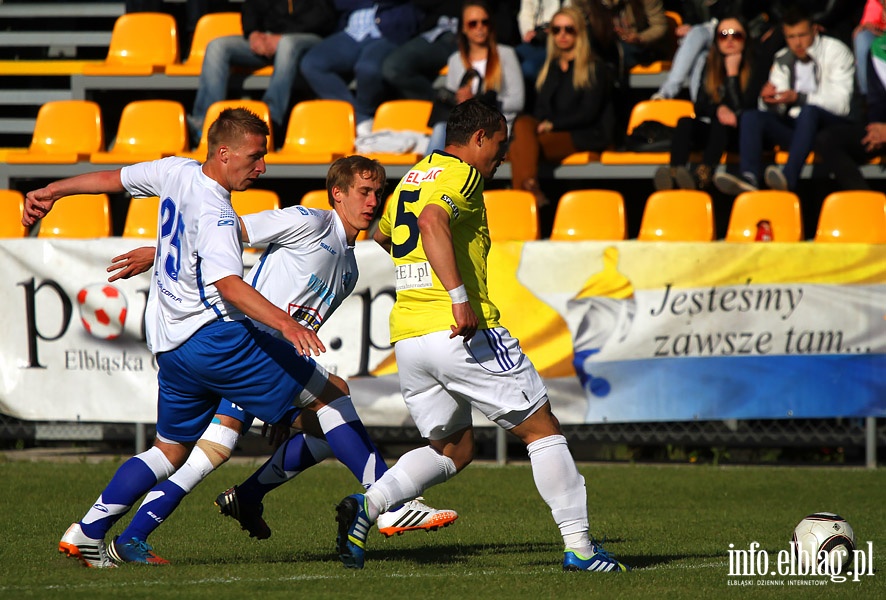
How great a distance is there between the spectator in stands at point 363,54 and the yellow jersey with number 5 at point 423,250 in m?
7.61

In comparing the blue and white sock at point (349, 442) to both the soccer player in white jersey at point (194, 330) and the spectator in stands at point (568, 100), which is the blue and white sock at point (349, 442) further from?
the spectator in stands at point (568, 100)

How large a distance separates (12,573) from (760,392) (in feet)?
20.0

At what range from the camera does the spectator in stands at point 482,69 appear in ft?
39.7

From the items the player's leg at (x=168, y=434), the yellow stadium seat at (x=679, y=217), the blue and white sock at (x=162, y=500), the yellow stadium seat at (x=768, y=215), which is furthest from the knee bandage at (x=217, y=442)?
the yellow stadium seat at (x=768, y=215)

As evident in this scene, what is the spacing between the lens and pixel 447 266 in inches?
207

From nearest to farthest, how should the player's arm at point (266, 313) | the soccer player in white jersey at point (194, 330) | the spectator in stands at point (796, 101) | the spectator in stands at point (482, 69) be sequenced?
the player's arm at point (266, 313) < the soccer player in white jersey at point (194, 330) < the spectator in stands at point (796, 101) < the spectator in stands at point (482, 69)

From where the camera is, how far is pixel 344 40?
13438 mm

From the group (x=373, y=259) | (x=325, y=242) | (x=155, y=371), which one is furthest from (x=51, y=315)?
(x=325, y=242)

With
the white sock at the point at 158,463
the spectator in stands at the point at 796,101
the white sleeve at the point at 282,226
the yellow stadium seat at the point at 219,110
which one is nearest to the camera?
the white sock at the point at 158,463

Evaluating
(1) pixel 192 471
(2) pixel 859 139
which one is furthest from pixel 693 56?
(1) pixel 192 471

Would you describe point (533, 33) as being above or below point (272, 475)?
above

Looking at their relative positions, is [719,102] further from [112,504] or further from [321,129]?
[112,504]

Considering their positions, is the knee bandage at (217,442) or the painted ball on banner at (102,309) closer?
the knee bandage at (217,442)

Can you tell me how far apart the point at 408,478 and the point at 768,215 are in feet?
20.0
